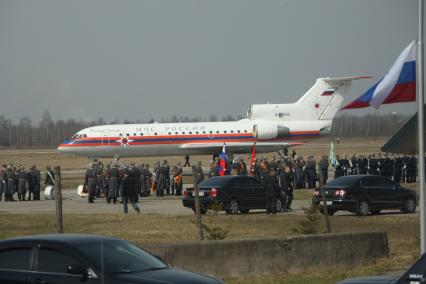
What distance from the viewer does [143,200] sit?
36.0 meters

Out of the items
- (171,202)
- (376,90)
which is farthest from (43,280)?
(171,202)

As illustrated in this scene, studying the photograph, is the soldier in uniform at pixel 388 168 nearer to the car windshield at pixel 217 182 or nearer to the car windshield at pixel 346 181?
the car windshield at pixel 346 181

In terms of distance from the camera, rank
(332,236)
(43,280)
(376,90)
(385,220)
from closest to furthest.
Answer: (43,280) < (376,90) < (332,236) < (385,220)

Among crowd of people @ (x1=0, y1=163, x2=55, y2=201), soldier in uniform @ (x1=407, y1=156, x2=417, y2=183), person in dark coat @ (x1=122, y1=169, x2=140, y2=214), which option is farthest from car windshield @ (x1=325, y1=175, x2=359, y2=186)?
soldier in uniform @ (x1=407, y1=156, x2=417, y2=183)

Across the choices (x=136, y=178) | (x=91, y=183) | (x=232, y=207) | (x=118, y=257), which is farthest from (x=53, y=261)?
(x=91, y=183)

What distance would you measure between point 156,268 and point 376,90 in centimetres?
536

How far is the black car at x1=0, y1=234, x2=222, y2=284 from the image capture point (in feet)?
32.2

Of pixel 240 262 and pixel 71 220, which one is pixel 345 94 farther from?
pixel 240 262

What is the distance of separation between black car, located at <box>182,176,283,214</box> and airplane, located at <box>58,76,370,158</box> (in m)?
29.4

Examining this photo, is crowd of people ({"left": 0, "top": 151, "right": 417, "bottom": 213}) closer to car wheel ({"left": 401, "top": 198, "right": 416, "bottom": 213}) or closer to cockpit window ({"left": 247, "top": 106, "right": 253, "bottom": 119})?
car wheel ({"left": 401, "top": 198, "right": 416, "bottom": 213})

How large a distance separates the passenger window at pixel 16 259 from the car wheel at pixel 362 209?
1710 centimetres

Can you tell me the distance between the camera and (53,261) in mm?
10039

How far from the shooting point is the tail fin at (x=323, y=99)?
64.1 meters

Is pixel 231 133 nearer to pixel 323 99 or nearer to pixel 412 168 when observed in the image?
pixel 323 99
